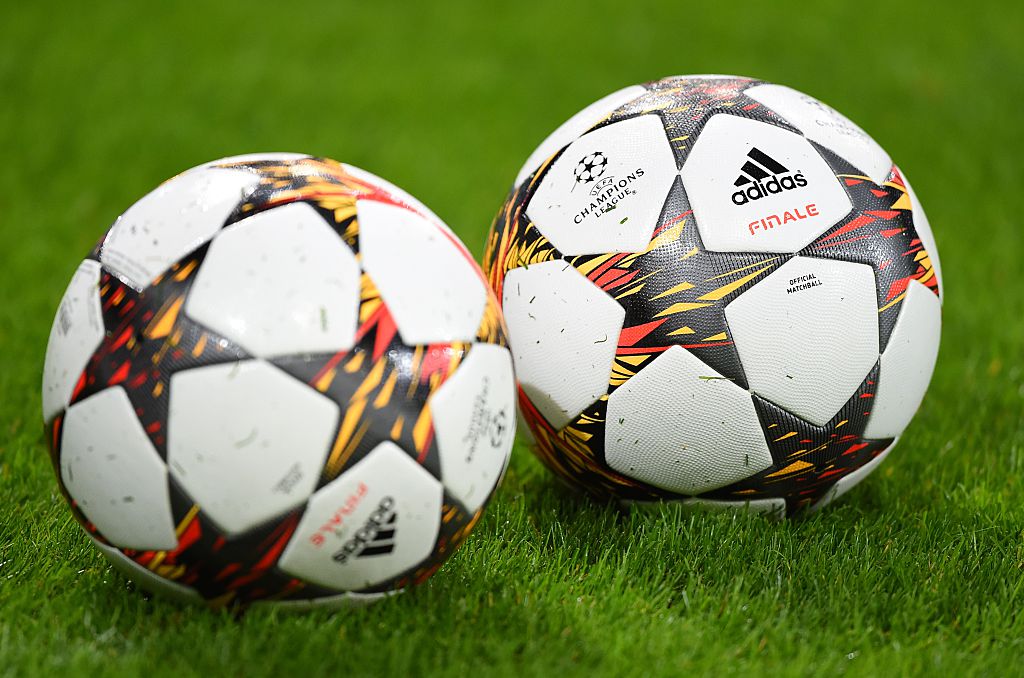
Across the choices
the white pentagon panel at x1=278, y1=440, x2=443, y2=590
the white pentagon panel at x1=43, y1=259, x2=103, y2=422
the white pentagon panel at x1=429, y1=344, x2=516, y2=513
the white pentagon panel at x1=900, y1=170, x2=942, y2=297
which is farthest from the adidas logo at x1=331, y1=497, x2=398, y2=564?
the white pentagon panel at x1=900, y1=170, x2=942, y2=297

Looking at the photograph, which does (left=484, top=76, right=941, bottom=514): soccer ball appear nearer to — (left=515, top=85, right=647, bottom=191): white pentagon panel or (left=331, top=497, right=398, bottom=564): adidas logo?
(left=515, top=85, right=647, bottom=191): white pentagon panel

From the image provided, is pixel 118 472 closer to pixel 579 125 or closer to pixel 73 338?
pixel 73 338

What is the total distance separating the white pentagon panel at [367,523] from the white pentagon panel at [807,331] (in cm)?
98

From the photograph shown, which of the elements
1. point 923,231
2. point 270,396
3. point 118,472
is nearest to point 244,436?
point 270,396

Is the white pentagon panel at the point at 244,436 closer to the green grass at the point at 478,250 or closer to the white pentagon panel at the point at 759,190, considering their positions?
the green grass at the point at 478,250

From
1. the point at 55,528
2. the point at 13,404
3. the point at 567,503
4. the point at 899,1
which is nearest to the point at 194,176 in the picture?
the point at 55,528

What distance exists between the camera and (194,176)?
2.81 m

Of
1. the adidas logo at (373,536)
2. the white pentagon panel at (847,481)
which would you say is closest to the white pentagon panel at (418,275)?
the adidas logo at (373,536)

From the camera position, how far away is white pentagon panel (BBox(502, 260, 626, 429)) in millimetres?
3082

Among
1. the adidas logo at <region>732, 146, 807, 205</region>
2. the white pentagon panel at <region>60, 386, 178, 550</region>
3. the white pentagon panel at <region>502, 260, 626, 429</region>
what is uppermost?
the adidas logo at <region>732, 146, 807, 205</region>

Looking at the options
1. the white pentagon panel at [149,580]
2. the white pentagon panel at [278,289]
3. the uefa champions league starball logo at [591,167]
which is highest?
the uefa champions league starball logo at [591,167]

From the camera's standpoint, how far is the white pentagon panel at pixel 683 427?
302 centimetres

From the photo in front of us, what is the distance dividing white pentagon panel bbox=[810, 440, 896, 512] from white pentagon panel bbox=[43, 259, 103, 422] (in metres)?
2.16

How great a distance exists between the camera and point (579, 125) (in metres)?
3.44
